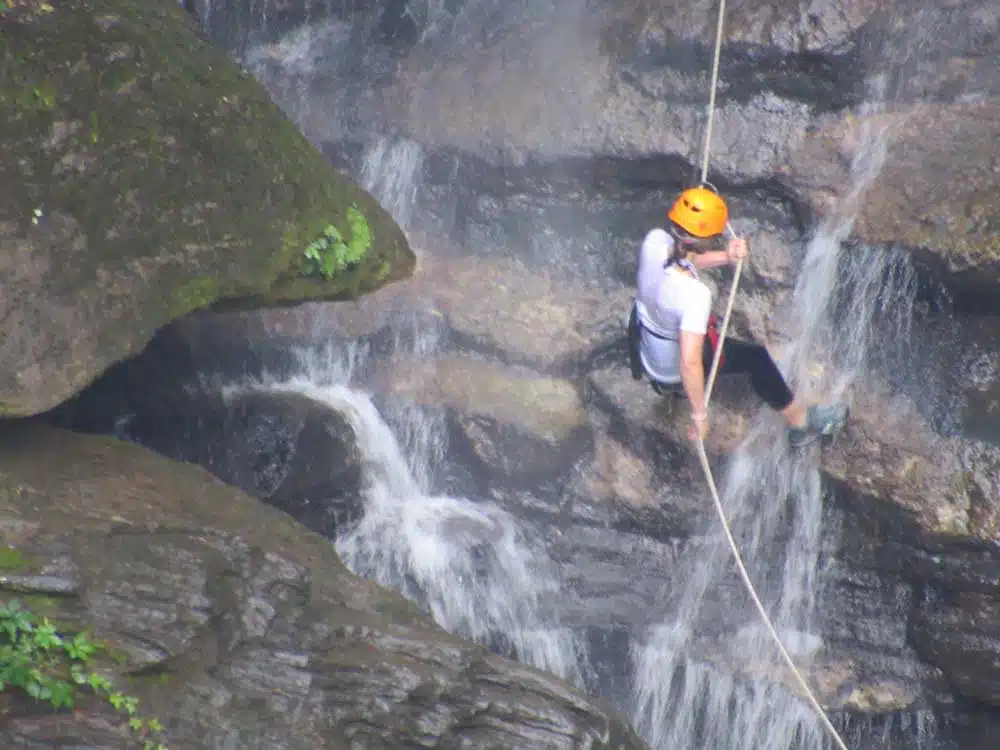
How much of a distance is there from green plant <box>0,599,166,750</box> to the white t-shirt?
355 centimetres

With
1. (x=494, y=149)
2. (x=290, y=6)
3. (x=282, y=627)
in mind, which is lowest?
(x=282, y=627)

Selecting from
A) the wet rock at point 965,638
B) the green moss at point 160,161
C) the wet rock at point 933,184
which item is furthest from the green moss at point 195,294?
the wet rock at point 965,638

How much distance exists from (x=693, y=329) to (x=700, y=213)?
2.22 feet

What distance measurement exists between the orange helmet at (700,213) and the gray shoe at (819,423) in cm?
165

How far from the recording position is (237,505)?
20.3 ft

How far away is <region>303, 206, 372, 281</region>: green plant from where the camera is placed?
6.74 meters

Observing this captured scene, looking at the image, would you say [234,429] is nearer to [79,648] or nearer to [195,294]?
[195,294]

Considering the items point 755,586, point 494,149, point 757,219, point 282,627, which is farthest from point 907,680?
point 494,149

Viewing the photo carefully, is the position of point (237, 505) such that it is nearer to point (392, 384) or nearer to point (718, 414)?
point (392, 384)

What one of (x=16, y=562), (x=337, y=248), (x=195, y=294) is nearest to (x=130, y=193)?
(x=195, y=294)

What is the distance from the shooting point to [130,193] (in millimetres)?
6070

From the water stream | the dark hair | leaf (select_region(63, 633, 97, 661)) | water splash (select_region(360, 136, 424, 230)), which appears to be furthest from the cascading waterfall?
leaf (select_region(63, 633, 97, 661))

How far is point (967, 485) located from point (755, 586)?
5.14 ft

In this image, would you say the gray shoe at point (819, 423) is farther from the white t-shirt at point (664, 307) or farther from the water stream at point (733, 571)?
the white t-shirt at point (664, 307)
